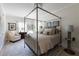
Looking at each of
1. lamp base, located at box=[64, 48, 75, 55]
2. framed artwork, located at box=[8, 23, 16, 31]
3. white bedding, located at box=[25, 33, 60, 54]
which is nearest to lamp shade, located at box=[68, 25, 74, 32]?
white bedding, located at box=[25, 33, 60, 54]

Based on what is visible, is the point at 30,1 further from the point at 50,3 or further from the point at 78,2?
the point at 78,2

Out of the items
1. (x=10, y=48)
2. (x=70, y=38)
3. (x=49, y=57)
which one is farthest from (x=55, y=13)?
(x=10, y=48)

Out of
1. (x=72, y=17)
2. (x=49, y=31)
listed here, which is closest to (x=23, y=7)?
(x=49, y=31)

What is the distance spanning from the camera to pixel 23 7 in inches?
64.1

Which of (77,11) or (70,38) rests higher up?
(77,11)

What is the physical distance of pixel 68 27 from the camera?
1.65 m

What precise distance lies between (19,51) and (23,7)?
87 cm

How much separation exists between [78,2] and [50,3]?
53 cm

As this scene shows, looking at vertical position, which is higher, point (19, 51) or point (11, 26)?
point (11, 26)

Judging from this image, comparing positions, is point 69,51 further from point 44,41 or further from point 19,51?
point 19,51

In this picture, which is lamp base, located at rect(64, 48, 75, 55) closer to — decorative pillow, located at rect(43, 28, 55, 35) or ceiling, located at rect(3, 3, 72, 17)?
decorative pillow, located at rect(43, 28, 55, 35)

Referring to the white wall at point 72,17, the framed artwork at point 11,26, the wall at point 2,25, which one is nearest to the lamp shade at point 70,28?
the white wall at point 72,17

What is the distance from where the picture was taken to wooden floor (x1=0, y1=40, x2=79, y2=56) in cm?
163

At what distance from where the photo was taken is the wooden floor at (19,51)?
163cm
